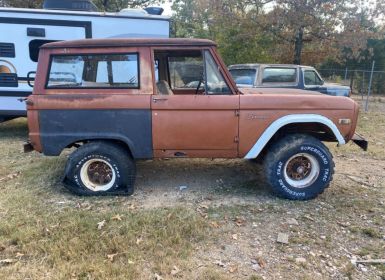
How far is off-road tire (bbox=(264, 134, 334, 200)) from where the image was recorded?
424cm

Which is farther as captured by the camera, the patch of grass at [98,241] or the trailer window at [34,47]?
the trailer window at [34,47]

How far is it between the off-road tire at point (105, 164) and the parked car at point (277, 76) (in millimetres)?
5142

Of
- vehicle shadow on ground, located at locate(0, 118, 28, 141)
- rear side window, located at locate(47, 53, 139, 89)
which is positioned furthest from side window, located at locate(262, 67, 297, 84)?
vehicle shadow on ground, located at locate(0, 118, 28, 141)

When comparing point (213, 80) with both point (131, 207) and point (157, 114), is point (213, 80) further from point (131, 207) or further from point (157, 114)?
point (131, 207)

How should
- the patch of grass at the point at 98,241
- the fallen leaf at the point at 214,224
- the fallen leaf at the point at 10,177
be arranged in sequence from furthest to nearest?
the fallen leaf at the point at 10,177 < the fallen leaf at the point at 214,224 < the patch of grass at the point at 98,241

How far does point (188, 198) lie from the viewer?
4.38m

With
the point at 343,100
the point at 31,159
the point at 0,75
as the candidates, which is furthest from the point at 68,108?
the point at 0,75

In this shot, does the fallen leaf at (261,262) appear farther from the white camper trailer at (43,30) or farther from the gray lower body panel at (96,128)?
the white camper trailer at (43,30)

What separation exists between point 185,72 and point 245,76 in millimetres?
4421

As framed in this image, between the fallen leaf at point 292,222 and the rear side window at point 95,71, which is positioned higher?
the rear side window at point 95,71

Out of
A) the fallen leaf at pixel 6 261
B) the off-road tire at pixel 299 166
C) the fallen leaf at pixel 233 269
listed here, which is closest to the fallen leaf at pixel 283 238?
the fallen leaf at pixel 233 269

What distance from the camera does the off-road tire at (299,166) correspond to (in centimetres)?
424

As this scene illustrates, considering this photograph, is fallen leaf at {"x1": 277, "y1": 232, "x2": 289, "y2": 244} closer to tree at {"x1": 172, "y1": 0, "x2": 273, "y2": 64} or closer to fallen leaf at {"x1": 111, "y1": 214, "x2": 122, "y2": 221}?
fallen leaf at {"x1": 111, "y1": 214, "x2": 122, "y2": 221}

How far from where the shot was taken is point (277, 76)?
8945 millimetres
